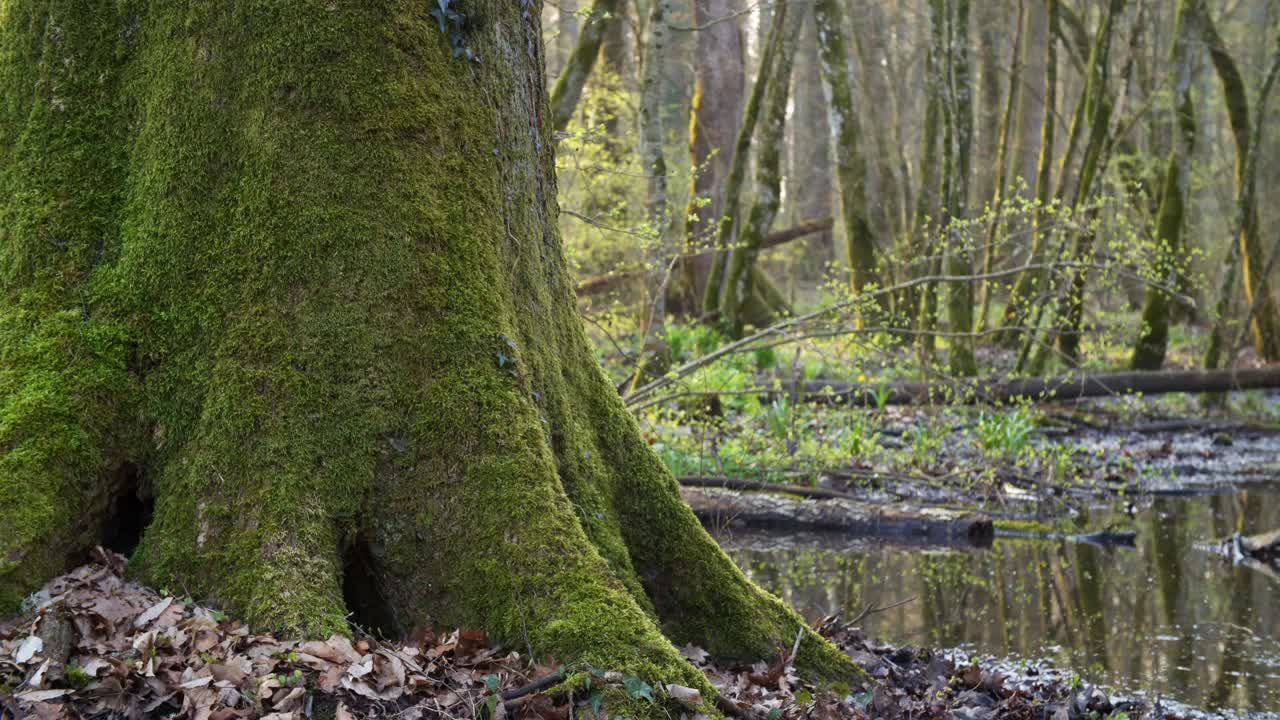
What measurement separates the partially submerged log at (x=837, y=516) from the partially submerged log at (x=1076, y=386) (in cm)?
266

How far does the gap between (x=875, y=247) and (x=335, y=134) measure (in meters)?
12.6

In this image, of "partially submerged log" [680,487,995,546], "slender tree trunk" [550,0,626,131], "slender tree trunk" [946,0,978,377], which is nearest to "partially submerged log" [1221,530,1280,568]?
"partially submerged log" [680,487,995,546]

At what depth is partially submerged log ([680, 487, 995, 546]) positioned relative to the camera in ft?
27.3

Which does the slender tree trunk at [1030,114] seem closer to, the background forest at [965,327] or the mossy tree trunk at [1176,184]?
the background forest at [965,327]

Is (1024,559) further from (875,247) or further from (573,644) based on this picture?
(875,247)

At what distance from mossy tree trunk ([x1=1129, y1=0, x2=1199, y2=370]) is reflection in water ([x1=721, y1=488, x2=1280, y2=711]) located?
5651 millimetres

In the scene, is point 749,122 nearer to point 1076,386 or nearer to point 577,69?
point 577,69

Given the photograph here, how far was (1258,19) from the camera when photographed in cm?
2348

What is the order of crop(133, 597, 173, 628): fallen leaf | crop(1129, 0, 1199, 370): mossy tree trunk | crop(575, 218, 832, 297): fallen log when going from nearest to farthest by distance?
crop(133, 597, 173, 628): fallen leaf → crop(1129, 0, 1199, 370): mossy tree trunk → crop(575, 218, 832, 297): fallen log

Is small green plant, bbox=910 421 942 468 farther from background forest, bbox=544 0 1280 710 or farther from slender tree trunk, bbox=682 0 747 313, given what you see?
slender tree trunk, bbox=682 0 747 313

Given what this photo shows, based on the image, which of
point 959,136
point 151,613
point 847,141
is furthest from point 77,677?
point 847,141

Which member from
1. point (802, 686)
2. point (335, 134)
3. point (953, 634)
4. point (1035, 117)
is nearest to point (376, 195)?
point (335, 134)

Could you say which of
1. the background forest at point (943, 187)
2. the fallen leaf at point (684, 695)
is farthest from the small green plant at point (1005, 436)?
the fallen leaf at point (684, 695)

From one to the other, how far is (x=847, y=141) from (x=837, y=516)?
7715mm
